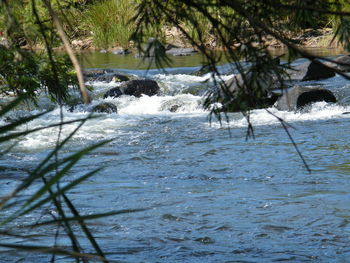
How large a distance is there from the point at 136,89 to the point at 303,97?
3410 mm

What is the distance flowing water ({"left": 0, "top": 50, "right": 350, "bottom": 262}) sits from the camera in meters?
4.62

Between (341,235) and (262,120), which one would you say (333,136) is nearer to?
(262,120)

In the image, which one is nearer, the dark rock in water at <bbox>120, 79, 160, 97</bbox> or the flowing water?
the flowing water

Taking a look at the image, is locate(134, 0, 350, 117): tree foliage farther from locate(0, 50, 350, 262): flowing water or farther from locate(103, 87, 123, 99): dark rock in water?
locate(103, 87, 123, 99): dark rock in water

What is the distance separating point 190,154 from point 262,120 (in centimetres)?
213

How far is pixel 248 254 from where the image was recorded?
14.6 ft

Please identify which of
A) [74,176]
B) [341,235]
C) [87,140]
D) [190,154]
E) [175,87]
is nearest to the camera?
[341,235]

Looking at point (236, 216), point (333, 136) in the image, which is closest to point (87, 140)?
point (333, 136)

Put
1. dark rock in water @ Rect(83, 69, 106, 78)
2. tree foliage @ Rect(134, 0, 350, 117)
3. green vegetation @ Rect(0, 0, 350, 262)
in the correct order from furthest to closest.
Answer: dark rock in water @ Rect(83, 69, 106, 78), tree foliage @ Rect(134, 0, 350, 117), green vegetation @ Rect(0, 0, 350, 262)

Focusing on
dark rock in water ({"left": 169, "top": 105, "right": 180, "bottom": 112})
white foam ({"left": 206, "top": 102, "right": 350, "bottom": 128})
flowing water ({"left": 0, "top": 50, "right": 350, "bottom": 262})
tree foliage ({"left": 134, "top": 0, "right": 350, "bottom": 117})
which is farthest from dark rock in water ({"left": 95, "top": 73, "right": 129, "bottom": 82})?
tree foliage ({"left": 134, "top": 0, "right": 350, "bottom": 117})

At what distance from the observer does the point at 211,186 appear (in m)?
6.23

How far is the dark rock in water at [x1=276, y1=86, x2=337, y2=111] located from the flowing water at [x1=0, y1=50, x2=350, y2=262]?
19 centimetres

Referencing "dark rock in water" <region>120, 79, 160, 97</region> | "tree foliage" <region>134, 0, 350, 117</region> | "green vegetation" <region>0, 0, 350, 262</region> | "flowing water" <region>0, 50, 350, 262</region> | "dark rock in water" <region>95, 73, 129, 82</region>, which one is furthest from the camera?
"dark rock in water" <region>95, 73, 129, 82</region>

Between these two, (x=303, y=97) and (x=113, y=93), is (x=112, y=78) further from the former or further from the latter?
(x=303, y=97)
